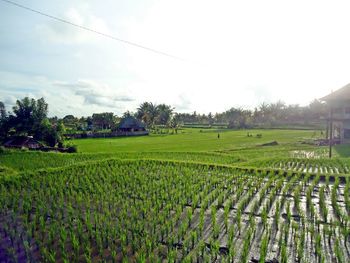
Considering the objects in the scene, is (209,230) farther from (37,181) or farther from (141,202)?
(37,181)

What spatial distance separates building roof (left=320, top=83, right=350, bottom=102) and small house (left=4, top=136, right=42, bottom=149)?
28.6 metres

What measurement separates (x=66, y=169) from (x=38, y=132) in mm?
15820

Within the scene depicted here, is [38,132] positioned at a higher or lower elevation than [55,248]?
higher

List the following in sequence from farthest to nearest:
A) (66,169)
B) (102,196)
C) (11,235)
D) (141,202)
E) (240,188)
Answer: (66,169)
(240,188)
(102,196)
(141,202)
(11,235)

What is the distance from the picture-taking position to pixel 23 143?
957 inches

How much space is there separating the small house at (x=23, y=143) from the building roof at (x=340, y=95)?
2856 centimetres

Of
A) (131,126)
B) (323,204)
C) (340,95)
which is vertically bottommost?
(323,204)

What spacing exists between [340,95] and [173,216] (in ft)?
91.0

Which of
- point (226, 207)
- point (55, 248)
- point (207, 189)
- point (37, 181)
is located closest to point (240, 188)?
point (207, 189)

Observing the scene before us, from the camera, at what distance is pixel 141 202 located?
27.1 ft

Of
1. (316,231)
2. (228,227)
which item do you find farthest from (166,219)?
(316,231)

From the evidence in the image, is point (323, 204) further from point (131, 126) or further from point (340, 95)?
point (131, 126)

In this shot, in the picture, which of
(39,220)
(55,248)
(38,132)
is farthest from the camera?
(38,132)

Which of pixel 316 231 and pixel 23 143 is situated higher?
pixel 23 143
